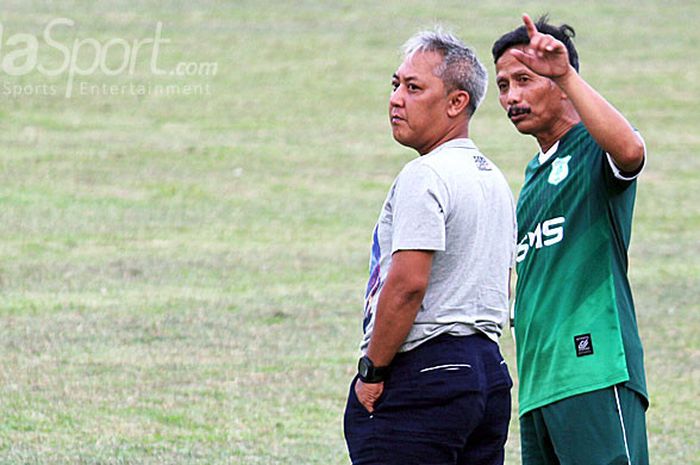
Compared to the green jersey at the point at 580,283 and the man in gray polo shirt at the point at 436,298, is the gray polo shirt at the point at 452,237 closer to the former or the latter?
the man in gray polo shirt at the point at 436,298

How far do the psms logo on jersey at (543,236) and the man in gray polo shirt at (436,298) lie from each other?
0.20 m

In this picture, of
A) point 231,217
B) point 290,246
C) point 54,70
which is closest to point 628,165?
point 290,246

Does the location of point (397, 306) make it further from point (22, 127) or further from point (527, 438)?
point (22, 127)

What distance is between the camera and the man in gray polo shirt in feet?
11.9

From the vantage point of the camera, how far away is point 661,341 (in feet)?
30.4

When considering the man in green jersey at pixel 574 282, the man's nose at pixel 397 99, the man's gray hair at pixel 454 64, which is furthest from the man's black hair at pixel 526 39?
the man's nose at pixel 397 99

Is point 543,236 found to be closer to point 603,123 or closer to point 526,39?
point 603,123

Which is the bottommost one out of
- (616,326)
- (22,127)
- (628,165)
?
(616,326)

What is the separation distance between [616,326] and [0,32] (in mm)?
18936

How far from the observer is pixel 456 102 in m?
3.85

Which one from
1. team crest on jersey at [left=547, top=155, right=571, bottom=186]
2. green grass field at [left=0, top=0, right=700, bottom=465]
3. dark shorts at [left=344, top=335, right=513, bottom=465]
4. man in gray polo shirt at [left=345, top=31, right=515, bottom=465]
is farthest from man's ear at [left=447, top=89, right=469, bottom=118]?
green grass field at [left=0, top=0, right=700, bottom=465]

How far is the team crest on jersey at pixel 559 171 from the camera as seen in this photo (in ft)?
13.1

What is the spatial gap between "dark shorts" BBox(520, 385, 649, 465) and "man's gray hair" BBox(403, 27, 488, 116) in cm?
89

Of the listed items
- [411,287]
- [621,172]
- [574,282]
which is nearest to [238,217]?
[574,282]
